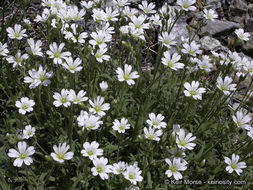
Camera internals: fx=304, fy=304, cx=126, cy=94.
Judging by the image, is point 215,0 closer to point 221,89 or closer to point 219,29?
point 219,29

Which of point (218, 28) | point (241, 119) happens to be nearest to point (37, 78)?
point (241, 119)

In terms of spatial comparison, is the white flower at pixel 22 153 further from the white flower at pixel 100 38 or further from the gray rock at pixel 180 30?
the gray rock at pixel 180 30

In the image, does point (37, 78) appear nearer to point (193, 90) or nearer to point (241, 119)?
point (193, 90)

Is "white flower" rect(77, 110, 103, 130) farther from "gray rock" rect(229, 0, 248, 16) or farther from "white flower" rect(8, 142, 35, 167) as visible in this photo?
"gray rock" rect(229, 0, 248, 16)

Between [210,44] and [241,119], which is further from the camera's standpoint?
[210,44]

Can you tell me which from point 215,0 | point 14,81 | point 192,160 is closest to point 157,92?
Answer: point 192,160

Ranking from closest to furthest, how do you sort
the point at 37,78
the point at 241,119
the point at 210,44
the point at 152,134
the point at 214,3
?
1. the point at 152,134
2. the point at 37,78
3. the point at 241,119
4. the point at 210,44
5. the point at 214,3

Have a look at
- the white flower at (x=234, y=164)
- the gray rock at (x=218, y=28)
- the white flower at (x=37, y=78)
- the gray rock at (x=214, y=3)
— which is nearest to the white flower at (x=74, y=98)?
the white flower at (x=37, y=78)
